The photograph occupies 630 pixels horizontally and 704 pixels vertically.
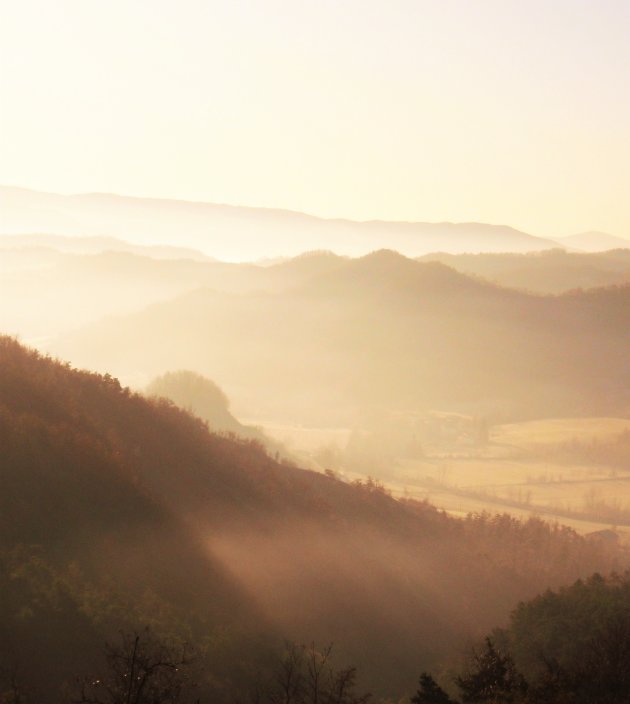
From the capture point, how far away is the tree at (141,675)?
12.1 metres

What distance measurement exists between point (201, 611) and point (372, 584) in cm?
803

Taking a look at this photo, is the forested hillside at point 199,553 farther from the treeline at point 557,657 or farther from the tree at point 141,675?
the treeline at point 557,657

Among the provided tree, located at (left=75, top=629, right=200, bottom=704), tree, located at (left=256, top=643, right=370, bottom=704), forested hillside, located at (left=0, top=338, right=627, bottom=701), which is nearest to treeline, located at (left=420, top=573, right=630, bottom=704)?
tree, located at (left=256, top=643, right=370, bottom=704)

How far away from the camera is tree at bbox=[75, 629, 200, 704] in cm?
1209

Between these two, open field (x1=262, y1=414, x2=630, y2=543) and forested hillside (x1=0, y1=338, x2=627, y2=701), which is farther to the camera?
open field (x1=262, y1=414, x2=630, y2=543)

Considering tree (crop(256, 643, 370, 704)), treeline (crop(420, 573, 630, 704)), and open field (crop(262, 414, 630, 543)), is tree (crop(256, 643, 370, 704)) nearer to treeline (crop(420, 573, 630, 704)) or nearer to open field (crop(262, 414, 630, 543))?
treeline (crop(420, 573, 630, 704))

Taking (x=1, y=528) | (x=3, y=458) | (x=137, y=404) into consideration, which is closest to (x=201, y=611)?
(x=1, y=528)

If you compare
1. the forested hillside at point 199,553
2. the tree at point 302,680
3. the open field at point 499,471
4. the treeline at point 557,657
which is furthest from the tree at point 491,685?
the open field at point 499,471

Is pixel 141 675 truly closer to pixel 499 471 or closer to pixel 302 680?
pixel 302 680

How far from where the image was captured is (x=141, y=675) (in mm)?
14375

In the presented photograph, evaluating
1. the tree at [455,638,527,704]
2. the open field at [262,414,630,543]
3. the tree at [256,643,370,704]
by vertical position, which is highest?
the tree at [455,638,527,704]

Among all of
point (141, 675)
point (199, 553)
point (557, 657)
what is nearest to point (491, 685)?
point (141, 675)

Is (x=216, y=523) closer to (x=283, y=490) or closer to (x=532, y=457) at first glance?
(x=283, y=490)

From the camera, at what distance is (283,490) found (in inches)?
1235
